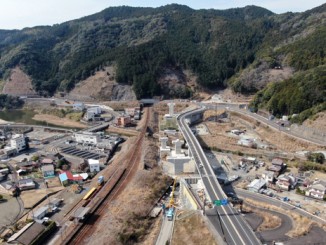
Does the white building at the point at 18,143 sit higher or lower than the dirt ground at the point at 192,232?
higher

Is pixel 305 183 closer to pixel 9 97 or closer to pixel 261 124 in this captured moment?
pixel 261 124

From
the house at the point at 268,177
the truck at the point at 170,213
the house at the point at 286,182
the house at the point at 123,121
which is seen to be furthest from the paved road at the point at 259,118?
the truck at the point at 170,213

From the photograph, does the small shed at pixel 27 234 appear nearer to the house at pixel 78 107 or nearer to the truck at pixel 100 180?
the truck at pixel 100 180

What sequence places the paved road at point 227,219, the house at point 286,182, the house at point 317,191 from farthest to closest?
the house at point 286,182
the house at point 317,191
the paved road at point 227,219

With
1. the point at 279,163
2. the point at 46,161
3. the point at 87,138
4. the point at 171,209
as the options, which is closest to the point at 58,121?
the point at 87,138

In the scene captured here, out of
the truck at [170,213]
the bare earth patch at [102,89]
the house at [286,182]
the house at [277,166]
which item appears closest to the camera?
the truck at [170,213]
